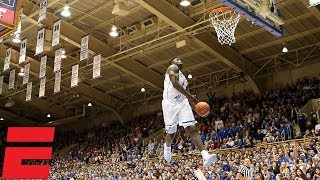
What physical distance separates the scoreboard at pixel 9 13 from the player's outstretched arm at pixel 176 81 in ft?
15.0

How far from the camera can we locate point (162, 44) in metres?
23.0

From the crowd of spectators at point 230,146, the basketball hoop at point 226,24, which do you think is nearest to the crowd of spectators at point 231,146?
the crowd of spectators at point 230,146

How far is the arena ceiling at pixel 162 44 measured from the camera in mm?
20531

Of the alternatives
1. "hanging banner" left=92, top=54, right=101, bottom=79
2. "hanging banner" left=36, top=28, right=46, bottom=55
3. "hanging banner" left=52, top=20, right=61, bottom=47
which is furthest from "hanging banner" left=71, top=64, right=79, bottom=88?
"hanging banner" left=52, top=20, right=61, bottom=47

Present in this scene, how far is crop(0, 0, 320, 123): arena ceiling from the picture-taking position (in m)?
20.5

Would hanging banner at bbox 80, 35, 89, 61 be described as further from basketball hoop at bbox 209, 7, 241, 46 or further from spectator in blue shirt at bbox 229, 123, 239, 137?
spectator in blue shirt at bbox 229, 123, 239, 137

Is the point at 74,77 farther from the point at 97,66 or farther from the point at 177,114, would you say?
the point at 177,114

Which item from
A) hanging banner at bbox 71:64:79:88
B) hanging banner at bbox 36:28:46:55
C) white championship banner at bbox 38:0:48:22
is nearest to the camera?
white championship banner at bbox 38:0:48:22

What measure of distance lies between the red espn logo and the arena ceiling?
3632mm

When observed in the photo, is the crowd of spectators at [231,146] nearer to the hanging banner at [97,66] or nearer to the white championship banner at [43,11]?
the hanging banner at [97,66]

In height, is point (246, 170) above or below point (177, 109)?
below

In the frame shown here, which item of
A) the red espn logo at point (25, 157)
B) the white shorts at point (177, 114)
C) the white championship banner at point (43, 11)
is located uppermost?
the white championship banner at point (43, 11)

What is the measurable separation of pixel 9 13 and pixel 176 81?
16.1ft

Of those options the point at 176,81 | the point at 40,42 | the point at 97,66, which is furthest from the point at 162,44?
the point at 176,81
